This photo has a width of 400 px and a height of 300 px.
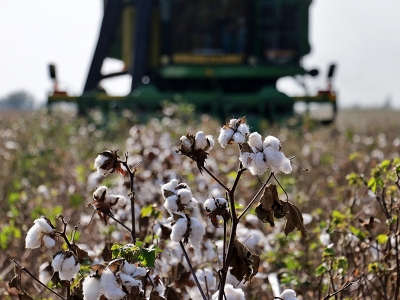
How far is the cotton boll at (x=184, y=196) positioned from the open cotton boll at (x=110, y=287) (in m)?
0.37

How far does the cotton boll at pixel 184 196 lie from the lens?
2207 millimetres

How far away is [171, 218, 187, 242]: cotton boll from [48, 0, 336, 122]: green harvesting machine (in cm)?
1356

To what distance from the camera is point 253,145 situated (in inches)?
80.7

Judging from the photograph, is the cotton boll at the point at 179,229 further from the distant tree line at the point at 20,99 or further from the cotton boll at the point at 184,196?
the distant tree line at the point at 20,99

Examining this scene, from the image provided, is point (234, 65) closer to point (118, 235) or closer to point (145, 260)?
point (118, 235)

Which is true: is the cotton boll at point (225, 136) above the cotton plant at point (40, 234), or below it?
above

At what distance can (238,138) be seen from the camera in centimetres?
202

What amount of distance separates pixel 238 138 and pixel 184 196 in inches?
11.9

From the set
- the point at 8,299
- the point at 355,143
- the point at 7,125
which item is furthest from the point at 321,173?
the point at 7,125

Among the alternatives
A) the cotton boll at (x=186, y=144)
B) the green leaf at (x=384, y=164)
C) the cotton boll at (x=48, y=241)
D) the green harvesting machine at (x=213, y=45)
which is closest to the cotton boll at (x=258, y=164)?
the cotton boll at (x=186, y=144)

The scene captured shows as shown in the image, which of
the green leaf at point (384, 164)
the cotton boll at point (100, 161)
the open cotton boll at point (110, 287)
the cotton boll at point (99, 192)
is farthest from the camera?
the green leaf at point (384, 164)

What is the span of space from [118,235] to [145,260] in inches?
66.9

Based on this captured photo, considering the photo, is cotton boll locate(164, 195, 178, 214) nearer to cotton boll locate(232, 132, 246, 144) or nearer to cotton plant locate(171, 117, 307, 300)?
cotton plant locate(171, 117, 307, 300)

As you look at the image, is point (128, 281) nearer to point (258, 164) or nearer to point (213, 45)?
point (258, 164)
